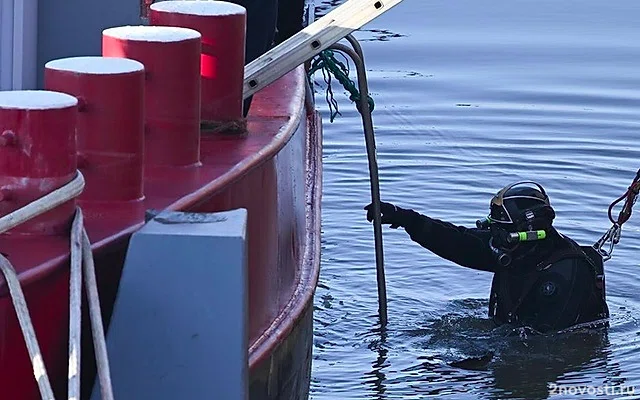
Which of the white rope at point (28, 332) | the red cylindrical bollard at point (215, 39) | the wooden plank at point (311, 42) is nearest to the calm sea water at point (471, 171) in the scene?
the wooden plank at point (311, 42)

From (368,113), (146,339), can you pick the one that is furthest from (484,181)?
(146,339)

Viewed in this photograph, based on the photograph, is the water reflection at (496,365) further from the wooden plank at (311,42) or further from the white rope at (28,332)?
the white rope at (28,332)

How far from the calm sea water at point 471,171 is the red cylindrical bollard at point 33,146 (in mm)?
3310

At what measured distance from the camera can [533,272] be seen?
6.31 m

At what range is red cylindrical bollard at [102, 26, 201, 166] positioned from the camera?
3656mm

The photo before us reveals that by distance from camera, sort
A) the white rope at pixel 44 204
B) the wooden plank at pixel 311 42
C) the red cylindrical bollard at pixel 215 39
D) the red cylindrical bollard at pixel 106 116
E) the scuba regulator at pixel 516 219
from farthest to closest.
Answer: the scuba regulator at pixel 516 219
the wooden plank at pixel 311 42
the red cylindrical bollard at pixel 215 39
the red cylindrical bollard at pixel 106 116
the white rope at pixel 44 204

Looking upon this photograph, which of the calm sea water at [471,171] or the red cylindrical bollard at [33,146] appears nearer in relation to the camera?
the red cylindrical bollard at [33,146]

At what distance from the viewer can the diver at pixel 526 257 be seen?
6.23m

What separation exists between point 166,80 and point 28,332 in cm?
112

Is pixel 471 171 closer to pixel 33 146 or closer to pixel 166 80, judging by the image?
pixel 166 80

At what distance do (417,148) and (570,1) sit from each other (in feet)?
25.1

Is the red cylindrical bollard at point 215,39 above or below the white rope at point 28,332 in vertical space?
above

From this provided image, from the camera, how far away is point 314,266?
210 inches

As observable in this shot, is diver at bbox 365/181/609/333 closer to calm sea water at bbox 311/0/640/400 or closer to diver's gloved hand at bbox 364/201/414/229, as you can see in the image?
diver's gloved hand at bbox 364/201/414/229
